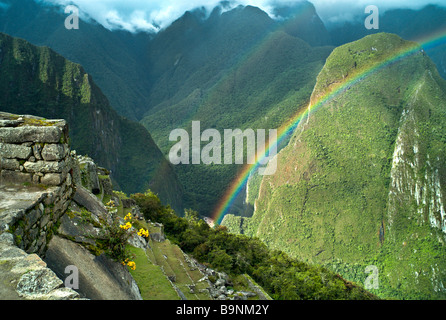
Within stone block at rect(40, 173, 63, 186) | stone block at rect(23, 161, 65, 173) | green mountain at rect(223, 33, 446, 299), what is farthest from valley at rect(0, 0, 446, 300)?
stone block at rect(23, 161, 65, 173)

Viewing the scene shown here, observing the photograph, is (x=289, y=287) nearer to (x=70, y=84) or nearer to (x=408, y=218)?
(x=408, y=218)

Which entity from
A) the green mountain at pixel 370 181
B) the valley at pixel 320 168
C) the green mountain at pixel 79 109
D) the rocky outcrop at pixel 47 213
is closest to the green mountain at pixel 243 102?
the valley at pixel 320 168

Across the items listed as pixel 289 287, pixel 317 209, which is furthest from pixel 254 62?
pixel 289 287

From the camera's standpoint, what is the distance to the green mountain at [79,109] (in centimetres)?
7925

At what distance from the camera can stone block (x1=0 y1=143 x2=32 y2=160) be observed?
5391 mm

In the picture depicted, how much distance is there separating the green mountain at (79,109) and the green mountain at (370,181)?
27.0m

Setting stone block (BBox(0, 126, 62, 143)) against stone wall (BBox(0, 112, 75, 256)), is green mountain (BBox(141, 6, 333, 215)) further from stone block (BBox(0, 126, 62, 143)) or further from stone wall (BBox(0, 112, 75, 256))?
stone block (BBox(0, 126, 62, 143))

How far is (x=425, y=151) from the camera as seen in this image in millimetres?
58625

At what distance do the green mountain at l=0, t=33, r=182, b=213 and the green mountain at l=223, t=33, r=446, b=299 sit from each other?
88.7 feet

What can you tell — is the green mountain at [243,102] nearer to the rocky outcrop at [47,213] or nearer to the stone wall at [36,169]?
the rocky outcrop at [47,213]

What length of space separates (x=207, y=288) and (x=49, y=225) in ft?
29.9

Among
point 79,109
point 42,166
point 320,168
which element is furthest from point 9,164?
point 79,109

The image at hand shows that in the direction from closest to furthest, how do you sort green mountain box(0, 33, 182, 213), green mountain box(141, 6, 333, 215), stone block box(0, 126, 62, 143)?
stone block box(0, 126, 62, 143) < green mountain box(0, 33, 182, 213) < green mountain box(141, 6, 333, 215)

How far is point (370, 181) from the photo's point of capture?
6650cm
